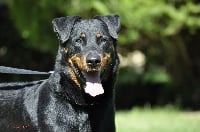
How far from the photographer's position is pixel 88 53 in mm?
6445

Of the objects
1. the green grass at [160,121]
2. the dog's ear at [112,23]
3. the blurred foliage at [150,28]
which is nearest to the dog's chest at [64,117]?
the dog's ear at [112,23]

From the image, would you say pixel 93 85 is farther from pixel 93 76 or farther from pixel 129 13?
pixel 129 13

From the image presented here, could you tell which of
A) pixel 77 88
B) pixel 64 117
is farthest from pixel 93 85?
pixel 64 117

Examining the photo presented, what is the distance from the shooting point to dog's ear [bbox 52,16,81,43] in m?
6.64

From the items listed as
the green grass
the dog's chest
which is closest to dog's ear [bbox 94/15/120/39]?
the dog's chest

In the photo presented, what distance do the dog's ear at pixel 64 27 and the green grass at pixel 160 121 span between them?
5427 millimetres

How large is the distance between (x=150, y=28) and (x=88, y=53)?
32.4 ft

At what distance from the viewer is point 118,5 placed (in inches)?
610

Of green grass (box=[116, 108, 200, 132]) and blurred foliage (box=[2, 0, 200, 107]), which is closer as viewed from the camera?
green grass (box=[116, 108, 200, 132])

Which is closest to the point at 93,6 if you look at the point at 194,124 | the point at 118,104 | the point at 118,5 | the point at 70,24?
the point at 118,5

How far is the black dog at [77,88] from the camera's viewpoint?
6477 millimetres

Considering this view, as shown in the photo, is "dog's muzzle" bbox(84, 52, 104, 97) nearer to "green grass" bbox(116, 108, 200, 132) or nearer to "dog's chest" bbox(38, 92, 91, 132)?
"dog's chest" bbox(38, 92, 91, 132)

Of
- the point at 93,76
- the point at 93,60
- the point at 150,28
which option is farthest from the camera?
the point at 150,28

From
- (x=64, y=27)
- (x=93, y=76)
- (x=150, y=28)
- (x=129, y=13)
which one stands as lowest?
(x=93, y=76)
